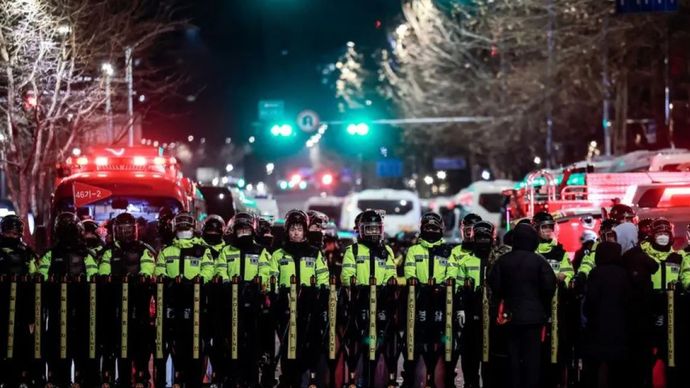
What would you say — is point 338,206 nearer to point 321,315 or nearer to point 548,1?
point 548,1

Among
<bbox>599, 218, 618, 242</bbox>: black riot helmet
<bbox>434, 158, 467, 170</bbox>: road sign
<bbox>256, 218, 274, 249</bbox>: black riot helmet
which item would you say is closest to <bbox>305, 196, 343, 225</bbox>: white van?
<bbox>434, 158, 467, 170</bbox>: road sign

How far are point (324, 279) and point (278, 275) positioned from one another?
519 mm

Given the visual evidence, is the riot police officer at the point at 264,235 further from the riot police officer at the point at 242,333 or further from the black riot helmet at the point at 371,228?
the black riot helmet at the point at 371,228

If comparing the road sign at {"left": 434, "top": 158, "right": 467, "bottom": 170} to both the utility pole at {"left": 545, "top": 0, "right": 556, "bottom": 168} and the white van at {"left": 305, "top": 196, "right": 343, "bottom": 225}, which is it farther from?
the utility pole at {"left": 545, "top": 0, "right": 556, "bottom": 168}

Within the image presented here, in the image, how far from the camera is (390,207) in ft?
135

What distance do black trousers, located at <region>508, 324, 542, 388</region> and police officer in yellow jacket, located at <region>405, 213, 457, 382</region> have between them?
85 centimetres

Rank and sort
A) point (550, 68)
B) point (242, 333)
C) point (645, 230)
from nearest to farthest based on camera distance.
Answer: point (242, 333), point (645, 230), point (550, 68)

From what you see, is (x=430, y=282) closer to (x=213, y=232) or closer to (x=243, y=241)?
(x=243, y=241)

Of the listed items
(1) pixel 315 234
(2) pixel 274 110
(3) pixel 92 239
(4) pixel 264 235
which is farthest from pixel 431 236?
(2) pixel 274 110

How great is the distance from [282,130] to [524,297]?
31.9m

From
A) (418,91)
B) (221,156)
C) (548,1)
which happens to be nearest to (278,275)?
(548,1)

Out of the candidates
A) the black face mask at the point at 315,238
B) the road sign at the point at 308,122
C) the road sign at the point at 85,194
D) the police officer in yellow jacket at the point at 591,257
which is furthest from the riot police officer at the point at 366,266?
the road sign at the point at 308,122

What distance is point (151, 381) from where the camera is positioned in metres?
13.0

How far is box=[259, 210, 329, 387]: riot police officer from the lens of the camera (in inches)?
486
